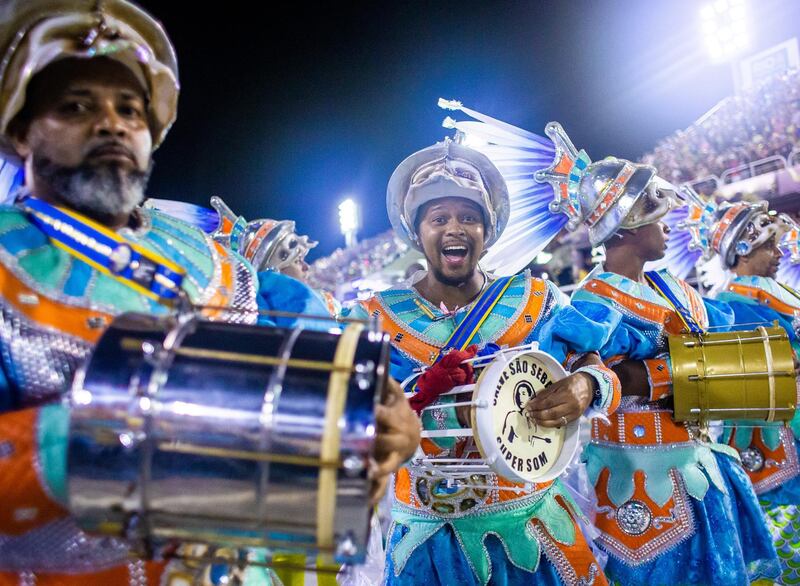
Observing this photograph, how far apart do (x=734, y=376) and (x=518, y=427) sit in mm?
1484

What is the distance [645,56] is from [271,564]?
1334 inches

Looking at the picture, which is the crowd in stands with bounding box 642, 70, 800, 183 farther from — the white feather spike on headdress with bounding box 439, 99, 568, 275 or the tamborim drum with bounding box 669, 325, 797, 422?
the tamborim drum with bounding box 669, 325, 797, 422

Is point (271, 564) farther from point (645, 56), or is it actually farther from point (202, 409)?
point (645, 56)

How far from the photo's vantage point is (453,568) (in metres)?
2.59

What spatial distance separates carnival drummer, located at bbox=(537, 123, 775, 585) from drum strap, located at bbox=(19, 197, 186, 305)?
2.16 m

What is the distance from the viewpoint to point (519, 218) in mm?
4324

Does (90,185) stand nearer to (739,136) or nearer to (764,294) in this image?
(764,294)

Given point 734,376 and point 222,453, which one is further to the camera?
point 734,376

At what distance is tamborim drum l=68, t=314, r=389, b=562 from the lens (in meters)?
1.12

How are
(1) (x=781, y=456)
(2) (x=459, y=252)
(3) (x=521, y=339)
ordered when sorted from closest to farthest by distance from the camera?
(3) (x=521, y=339) → (2) (x=459, y=252) → (1) (x=781, y=456)

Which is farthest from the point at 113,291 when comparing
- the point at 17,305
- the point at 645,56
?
the point at 645,56

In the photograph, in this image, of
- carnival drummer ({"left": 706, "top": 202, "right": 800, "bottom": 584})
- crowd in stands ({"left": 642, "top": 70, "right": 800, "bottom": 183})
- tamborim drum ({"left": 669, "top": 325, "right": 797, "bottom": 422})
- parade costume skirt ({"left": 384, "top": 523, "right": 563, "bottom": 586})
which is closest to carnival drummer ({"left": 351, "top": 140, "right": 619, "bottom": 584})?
parade costume skirt ({"left": 384, "top": 523, "right": 563, "bottom": 586})

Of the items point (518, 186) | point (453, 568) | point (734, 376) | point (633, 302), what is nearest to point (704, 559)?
point (734, 376)

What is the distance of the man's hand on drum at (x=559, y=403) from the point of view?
2.41m
